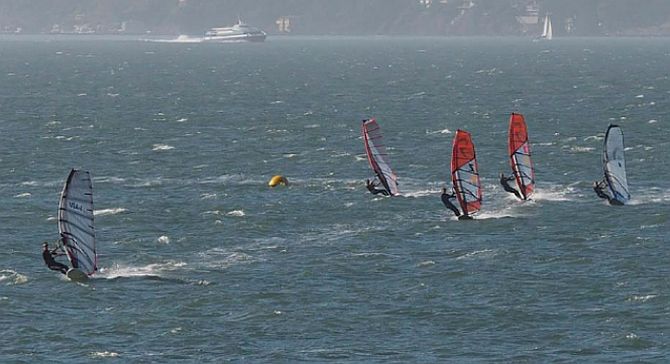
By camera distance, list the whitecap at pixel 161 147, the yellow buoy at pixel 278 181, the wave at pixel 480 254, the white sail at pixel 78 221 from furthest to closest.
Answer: the whitecap at pixel 161 147
the yellow buoy at pixel 278 181
the wave at pixel 480 254
the white sail at pixel 78 221

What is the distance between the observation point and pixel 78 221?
7150 cm

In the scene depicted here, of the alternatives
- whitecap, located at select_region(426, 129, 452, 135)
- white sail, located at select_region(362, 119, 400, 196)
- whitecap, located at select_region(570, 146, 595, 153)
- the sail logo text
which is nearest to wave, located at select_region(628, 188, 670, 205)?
white sail, located at select_region(362, 119, 400, 196)

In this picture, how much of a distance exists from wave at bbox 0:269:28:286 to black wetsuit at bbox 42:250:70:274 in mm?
1357

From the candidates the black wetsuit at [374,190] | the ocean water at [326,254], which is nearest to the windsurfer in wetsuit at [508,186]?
the ocean water at [326,254]

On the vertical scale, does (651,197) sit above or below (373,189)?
below

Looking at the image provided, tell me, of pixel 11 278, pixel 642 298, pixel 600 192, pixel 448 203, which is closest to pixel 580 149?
pixel 600 192

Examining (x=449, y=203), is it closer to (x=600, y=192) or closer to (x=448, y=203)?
(x=448, y=203)

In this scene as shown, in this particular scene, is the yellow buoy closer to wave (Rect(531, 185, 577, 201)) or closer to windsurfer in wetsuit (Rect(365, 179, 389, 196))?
windsurfer in wetsuit (Rect(365, 179, 389, 196))

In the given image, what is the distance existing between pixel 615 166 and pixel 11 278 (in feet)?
125

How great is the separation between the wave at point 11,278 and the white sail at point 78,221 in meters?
2.57

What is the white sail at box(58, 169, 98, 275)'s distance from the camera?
230 ft

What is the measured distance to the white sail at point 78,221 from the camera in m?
70.2

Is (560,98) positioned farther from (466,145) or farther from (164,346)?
(164,346)

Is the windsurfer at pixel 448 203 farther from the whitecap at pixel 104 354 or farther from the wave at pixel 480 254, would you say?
the whitecap at pixel 104 354
